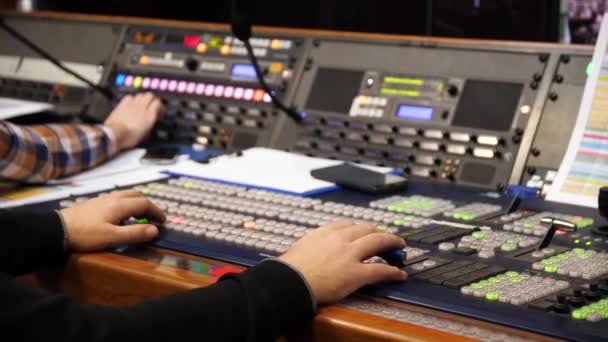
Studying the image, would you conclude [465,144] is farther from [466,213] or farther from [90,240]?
[90,240]

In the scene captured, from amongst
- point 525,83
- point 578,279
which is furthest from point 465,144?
point 578,279

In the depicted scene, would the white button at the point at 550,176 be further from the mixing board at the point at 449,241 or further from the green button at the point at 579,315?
the green button at the point at 579,315

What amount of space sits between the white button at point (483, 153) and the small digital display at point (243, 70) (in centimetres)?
60

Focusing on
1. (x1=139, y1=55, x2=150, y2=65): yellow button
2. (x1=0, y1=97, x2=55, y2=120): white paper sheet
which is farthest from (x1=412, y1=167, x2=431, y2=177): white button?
(x1=0, y1=97, x2=55, y2=120): white paper sheet

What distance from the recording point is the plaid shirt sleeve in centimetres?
160

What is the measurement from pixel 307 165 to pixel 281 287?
0.78 m

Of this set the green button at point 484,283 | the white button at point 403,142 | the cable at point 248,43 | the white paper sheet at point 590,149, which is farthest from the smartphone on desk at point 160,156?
the green button at point 484,283

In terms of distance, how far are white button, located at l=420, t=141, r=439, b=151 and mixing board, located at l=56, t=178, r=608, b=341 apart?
9 cm

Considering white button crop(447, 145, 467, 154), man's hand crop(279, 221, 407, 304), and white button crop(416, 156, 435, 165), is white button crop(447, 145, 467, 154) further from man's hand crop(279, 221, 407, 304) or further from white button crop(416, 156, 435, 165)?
man's hand crop(279, 221, 407, 304)

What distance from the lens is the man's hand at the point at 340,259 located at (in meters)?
0.97

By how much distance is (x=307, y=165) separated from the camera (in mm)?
1703

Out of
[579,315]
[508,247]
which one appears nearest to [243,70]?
[508,247]

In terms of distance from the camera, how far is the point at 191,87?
2076 millimetres

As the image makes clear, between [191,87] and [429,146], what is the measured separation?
2.20 ft
